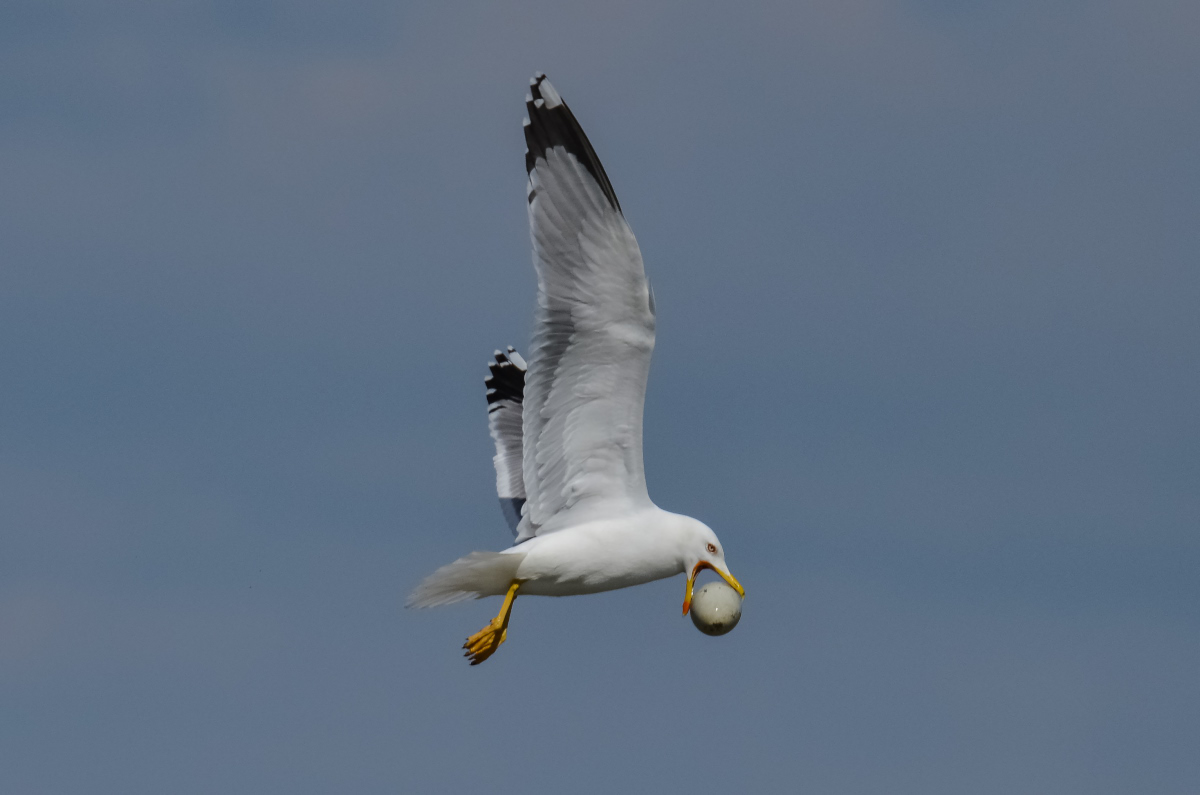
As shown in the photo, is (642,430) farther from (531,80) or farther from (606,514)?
(531,80)

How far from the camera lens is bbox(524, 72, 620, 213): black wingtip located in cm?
1544

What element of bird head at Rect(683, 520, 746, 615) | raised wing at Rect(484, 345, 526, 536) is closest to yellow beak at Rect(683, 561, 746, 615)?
bird head at Rect(683, 520, 746, 615)

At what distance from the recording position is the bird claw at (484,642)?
16297mm

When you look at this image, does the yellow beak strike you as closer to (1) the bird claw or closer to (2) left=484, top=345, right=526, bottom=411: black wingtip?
(1) the bird claw

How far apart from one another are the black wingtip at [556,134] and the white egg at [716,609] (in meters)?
2.91

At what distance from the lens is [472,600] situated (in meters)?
16.4

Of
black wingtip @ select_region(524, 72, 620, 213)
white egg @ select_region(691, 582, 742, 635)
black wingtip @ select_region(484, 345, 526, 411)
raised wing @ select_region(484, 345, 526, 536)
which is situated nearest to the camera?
black wingtip @ select_region(524, 72, 620, 213)

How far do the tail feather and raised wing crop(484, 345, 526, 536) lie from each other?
2.49 m

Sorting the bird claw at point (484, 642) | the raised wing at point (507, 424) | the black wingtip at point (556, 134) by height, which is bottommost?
the bird claw at point (484, 642)

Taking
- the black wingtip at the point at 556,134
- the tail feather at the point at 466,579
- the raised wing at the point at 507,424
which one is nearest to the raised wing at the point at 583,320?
the black wingtip at the point at 556,134

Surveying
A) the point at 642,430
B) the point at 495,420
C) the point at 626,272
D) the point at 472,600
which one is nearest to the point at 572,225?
the point at 626,272

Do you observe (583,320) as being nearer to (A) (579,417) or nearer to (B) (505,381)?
(A) (579,417)

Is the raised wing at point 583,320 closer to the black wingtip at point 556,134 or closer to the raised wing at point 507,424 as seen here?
the black wingtip at point 556,134

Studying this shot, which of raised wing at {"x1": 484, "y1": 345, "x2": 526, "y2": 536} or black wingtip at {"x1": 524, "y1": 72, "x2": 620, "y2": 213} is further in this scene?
raised wing at {"x1": 484, "y1": 345, "x2": 526, "y2": 536}
